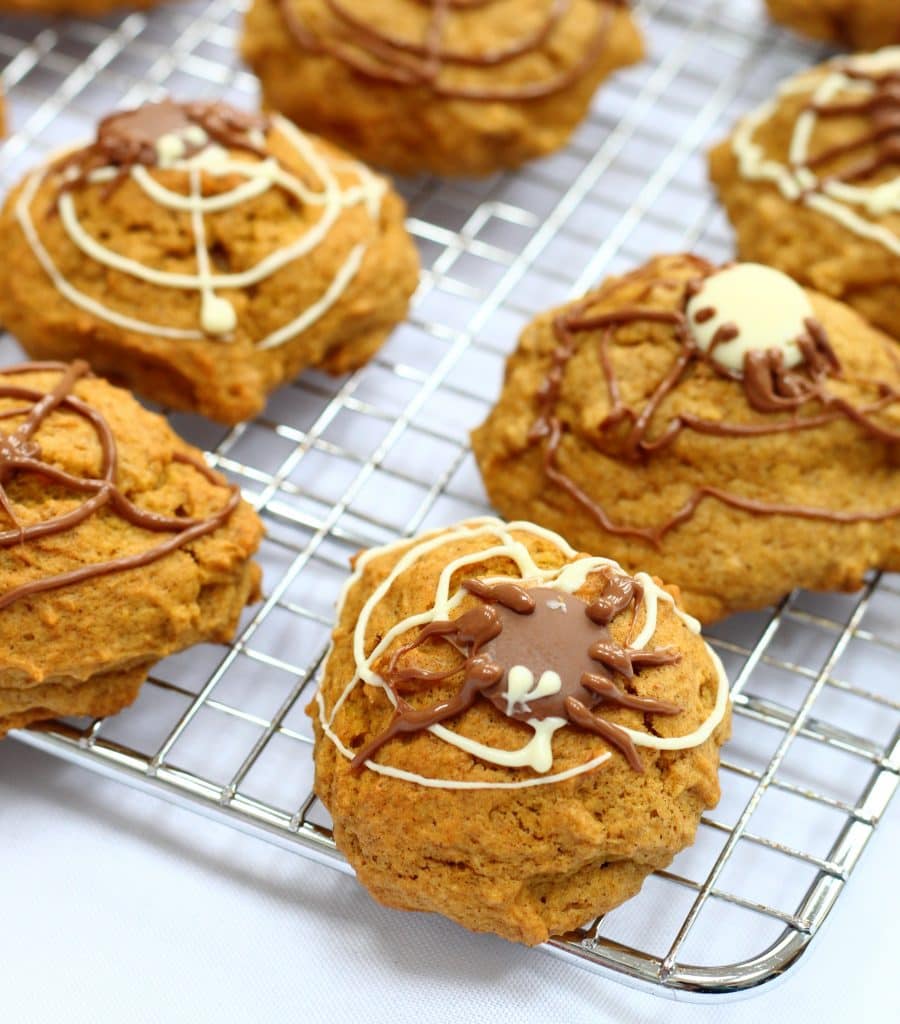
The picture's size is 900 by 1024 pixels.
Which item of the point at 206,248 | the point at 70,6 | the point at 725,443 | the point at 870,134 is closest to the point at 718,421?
the point at 725,443

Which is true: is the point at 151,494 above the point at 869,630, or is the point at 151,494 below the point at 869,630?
above

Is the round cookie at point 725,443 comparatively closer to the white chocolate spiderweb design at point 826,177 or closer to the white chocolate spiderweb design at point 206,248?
the white chocolate spiderweb design at point 826,177

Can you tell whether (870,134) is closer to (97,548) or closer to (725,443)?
(725,443)

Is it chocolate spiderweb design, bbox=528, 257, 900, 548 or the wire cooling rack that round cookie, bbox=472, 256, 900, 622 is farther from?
the wire cooling rack

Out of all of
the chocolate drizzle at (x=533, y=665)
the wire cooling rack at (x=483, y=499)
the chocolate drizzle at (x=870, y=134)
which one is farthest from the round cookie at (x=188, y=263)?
the chocolate drizzle at (x=870, y=134)

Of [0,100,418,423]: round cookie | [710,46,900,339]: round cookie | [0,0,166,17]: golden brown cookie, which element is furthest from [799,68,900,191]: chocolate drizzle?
[0,0,166,17]: golden brown cookie

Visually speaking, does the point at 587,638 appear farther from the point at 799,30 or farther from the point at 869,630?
the point at 799,30

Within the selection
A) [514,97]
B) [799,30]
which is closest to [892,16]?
[799,30]
